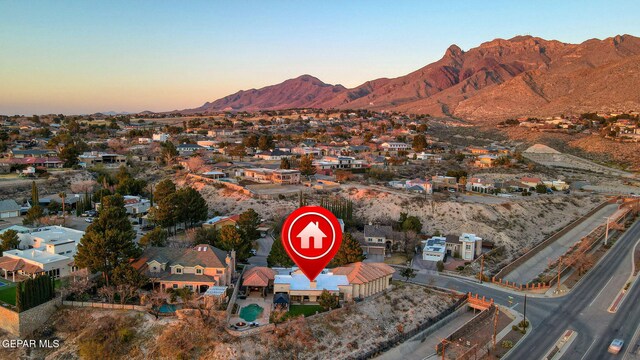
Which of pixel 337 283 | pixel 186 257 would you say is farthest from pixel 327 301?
pixel 186 257

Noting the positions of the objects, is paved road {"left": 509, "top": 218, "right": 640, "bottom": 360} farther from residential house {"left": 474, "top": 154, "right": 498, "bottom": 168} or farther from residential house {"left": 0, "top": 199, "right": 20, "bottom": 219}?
residential house {"left": 0, "top": 199, "right": 20, "bottom": 219}

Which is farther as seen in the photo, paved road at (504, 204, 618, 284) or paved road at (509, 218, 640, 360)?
paved road at (504, 204, 618, 284)

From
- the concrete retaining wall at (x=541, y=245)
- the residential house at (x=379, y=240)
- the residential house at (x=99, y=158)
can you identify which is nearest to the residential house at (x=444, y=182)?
the concrete retaining wall at (x=541, y=245)

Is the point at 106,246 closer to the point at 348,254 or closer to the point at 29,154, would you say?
the point at 348,254

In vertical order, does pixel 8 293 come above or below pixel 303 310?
above

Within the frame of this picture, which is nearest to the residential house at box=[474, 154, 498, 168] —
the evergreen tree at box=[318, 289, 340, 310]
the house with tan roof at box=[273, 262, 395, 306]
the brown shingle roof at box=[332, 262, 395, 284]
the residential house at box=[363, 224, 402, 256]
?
the residential house at box=[363, 224, 402, 256]

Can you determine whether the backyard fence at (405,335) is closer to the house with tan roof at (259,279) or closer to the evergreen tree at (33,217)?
the house with tan roof at (259,279)
